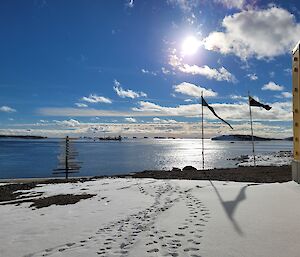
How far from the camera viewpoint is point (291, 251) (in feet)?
19.6

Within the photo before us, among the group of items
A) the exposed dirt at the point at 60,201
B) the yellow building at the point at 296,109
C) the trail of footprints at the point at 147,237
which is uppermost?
the yellow building at the point at 296,109

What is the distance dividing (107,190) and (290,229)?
9.76m

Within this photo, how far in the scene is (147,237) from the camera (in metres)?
7.25

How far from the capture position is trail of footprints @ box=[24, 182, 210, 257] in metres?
6.43

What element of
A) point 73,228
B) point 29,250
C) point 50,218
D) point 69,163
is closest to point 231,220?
point 73,228

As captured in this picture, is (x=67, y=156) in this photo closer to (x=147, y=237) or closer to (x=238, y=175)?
(x=238, y=175)

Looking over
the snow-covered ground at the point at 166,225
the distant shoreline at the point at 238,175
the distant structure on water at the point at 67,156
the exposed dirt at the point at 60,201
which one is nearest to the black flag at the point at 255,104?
the distant shoreline at the point at 238,175

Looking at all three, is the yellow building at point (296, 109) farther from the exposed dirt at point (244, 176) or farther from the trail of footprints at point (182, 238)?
the trail of footprints at point (182, 238)

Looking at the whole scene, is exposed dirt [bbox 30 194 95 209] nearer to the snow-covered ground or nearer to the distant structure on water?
the snow-covered ground

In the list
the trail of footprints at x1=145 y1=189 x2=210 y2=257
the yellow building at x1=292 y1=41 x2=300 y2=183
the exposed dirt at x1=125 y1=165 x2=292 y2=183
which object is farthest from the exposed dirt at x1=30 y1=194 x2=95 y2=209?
the yellow building at x1=292 y1=41 x2=300 y2=183

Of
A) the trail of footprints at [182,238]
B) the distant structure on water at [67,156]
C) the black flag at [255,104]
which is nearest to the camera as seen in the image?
the trail of footprints at [182,238]

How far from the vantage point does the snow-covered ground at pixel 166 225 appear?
646cm

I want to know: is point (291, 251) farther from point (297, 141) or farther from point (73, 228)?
point (297, 141)

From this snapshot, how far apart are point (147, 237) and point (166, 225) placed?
1032mm
